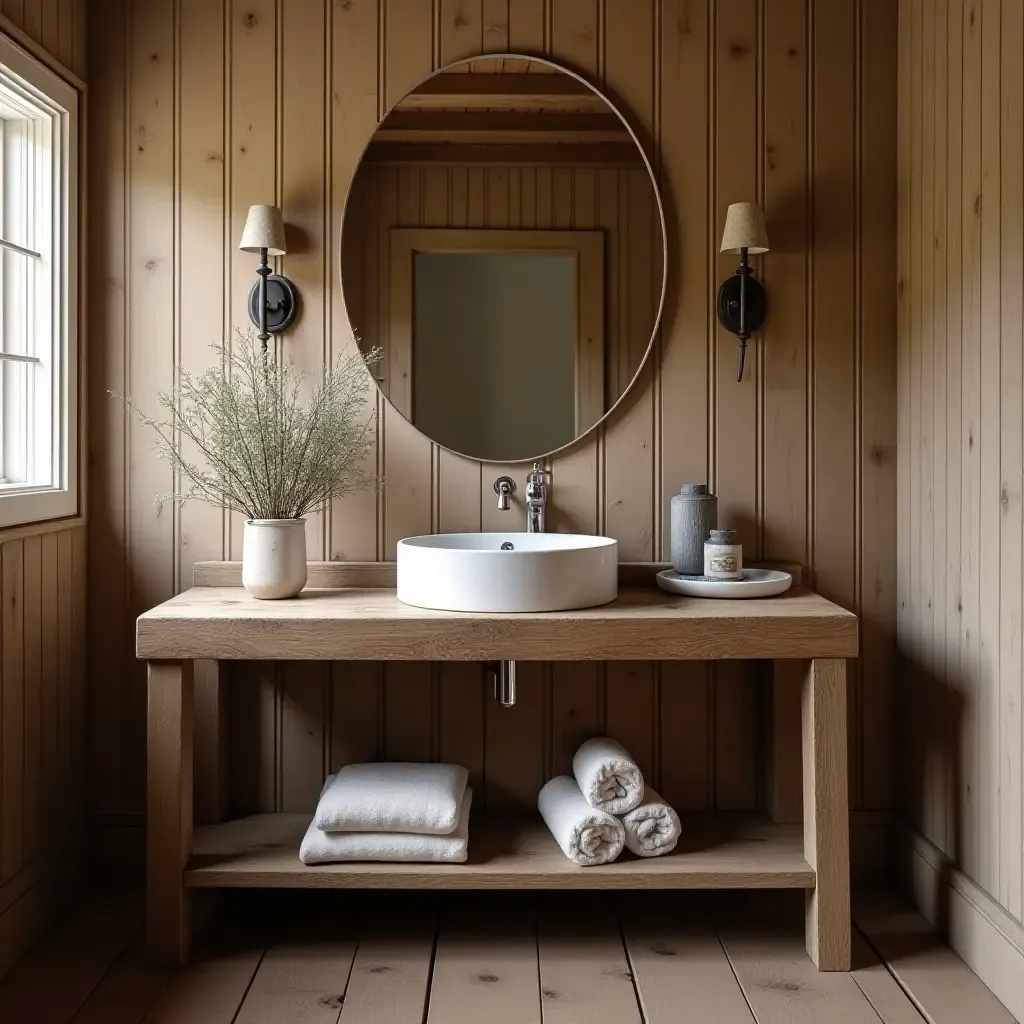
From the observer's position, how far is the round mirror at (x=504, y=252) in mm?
2551

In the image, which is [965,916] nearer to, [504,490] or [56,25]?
[504,490]

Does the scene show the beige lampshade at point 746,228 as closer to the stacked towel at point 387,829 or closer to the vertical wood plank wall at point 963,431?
the vertical wood plank wall at point 963,431

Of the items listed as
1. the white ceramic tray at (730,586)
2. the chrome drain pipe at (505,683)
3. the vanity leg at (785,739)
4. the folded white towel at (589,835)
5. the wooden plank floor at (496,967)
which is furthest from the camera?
the vanity leg at (785,739)

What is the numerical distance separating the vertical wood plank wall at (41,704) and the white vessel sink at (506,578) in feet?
2.62

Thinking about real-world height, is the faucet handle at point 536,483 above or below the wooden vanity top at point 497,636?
above

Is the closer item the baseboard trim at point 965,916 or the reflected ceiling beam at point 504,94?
the baseboard trim at point 965,916

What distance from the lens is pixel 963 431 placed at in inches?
88.0

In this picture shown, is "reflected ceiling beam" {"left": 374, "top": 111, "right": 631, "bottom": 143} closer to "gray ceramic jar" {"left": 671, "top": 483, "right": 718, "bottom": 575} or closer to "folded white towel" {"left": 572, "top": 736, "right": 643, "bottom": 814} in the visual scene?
"gray ceramic jar" {"left": 671, "top": 483, "right": 718, "bottom": 575}

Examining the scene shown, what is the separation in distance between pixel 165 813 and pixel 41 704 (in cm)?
46

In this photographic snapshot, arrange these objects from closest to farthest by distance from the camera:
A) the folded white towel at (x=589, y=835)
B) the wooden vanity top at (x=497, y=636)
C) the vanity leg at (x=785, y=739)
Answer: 1. the wooden vanity top at (x=497, y=636)
2. the folded white towel at (x=589, y=835)
3. the vanity leg at (x=785, y=739)

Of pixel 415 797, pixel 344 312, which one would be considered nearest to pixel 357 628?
pixel 415 797

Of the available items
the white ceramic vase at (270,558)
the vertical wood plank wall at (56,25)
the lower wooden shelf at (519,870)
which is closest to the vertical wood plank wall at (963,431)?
the lower wooden shelf at (519,870)

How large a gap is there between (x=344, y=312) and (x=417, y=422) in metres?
0.32

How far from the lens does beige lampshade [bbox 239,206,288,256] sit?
2479mm
